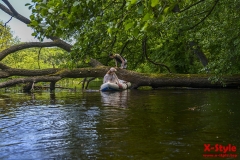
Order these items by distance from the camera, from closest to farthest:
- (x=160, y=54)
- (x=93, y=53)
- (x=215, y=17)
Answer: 1. (x=93, y=53)
2. (x=215, y=17)
3. (x=160, y=54)

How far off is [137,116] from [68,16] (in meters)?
2.92

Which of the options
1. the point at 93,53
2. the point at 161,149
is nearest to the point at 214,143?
the point at 161,149

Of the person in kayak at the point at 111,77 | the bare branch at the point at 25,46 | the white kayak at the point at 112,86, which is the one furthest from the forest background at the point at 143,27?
the white kayak at the point at 112,86

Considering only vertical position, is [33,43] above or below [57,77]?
above

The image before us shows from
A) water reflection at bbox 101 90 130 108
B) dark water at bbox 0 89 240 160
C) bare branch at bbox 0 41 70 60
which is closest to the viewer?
dark water at bbox 0 89 240 160

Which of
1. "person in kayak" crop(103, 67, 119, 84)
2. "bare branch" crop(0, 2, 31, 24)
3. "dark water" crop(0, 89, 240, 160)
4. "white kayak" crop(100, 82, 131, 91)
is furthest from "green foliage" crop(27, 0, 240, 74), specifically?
"bare branch" crop(0, 2, 31, 24)

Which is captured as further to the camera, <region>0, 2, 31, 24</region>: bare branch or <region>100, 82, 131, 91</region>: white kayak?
<region>0, 2, 31, 24</region>: bare branch

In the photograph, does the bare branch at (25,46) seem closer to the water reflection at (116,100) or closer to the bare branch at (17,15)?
the bare branch at (17,15)

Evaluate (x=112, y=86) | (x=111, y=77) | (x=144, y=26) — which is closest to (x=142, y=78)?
(x=111, y=77)

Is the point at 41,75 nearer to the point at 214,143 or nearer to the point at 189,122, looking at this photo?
the point at 189,122

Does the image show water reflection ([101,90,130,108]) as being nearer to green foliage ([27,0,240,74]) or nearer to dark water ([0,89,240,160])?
green foliage ([27,0,240,74])

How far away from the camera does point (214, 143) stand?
3.66m

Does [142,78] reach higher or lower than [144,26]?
lower

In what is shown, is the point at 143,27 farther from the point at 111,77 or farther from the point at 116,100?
the point at 111,77
